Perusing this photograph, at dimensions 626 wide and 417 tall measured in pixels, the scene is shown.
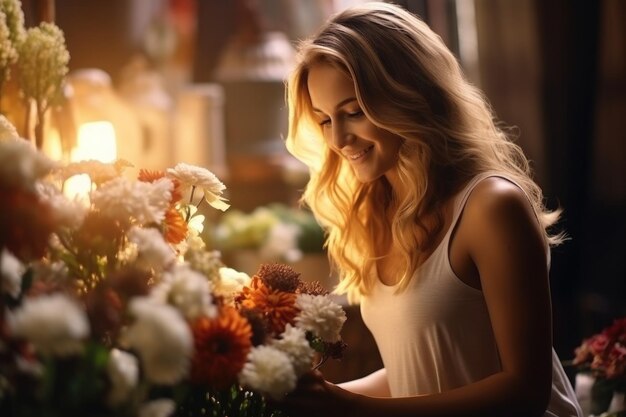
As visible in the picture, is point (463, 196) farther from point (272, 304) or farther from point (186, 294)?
point (186, 294)

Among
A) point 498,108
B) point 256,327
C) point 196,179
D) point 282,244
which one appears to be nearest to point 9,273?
point 256,327

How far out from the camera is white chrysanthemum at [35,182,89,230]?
1049 mm

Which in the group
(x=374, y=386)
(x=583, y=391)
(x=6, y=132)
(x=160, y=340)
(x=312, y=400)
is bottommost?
(x=583, y=391)

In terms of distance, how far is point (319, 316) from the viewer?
121cm

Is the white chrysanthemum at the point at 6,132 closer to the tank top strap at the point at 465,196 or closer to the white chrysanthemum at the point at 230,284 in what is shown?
the white chrysanthemum at the point at 230,284

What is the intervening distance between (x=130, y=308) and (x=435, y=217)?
908 millimetres

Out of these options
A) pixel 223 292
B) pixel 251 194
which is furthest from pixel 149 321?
pixel 251 194

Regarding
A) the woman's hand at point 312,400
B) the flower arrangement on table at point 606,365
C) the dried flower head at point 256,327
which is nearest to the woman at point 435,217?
the flower arrangement on table at point 606,365

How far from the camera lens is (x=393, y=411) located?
1.43m

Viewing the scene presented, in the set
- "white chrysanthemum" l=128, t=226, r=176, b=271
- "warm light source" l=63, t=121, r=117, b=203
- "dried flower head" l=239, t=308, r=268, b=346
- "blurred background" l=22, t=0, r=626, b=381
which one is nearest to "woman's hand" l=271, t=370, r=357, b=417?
"dried flower head" l=239, t=308, r=268, b=346

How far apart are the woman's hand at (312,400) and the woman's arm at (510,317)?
136 mm

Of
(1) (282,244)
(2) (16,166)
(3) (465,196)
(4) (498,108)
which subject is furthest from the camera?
(4) (498,108)

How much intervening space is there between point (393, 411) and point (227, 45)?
3986 millimetres

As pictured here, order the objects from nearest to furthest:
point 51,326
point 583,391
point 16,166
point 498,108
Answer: point 51,326 → point 16,166 → point 583,391 → point 498,108
